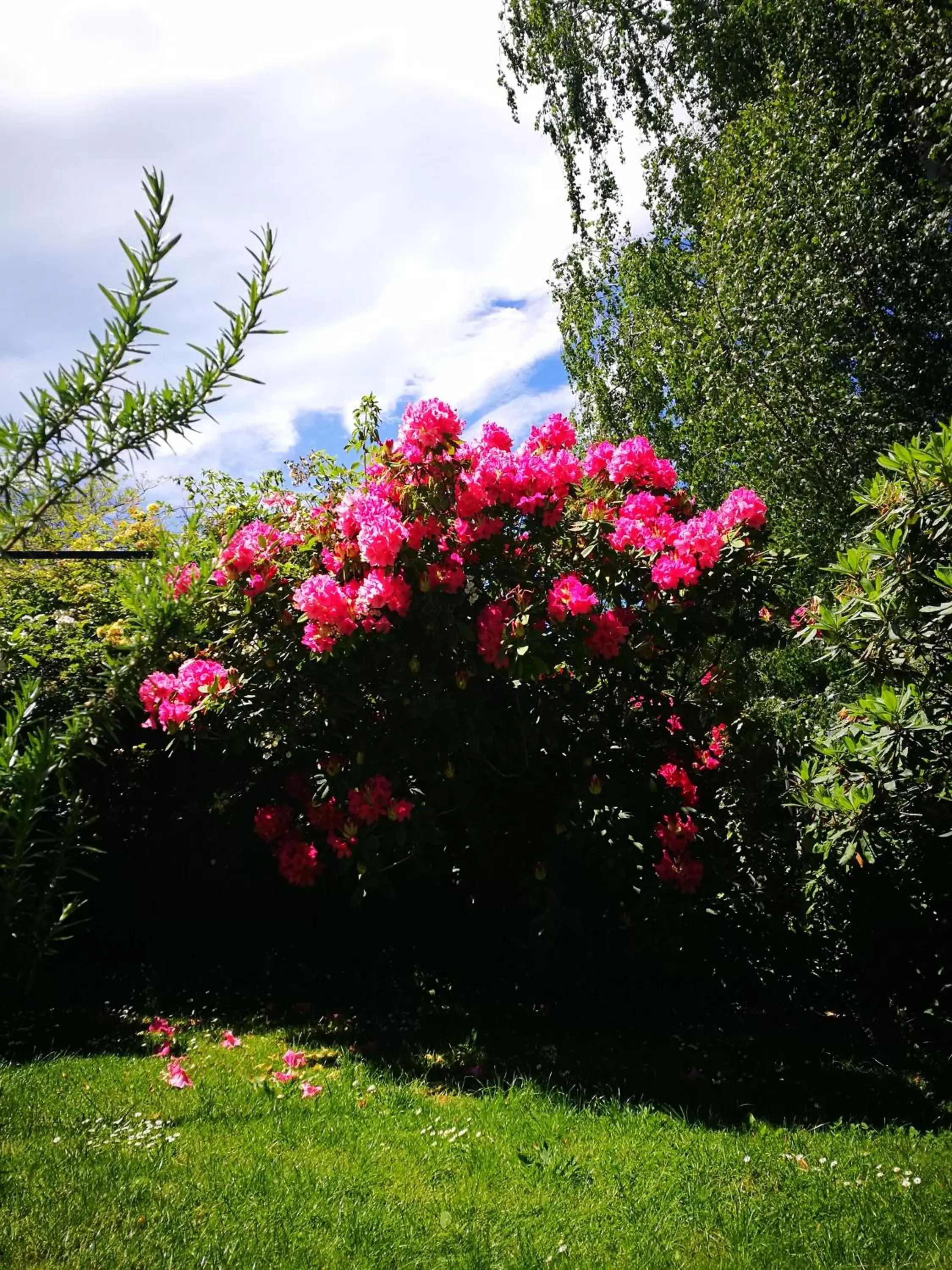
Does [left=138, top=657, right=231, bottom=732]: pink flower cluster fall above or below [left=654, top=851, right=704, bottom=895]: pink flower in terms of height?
above

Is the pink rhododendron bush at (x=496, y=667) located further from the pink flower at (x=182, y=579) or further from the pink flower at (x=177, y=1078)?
the pink flower at (x=182, y=579)

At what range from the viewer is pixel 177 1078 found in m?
3.75

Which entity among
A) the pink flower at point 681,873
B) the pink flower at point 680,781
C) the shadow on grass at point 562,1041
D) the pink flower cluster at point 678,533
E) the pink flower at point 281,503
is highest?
the pink flower at point 281,503

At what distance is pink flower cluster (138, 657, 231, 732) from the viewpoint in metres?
4.36

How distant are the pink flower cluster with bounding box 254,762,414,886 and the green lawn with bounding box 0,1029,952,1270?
1.14 metres

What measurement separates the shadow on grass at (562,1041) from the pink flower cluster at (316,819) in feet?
2.54

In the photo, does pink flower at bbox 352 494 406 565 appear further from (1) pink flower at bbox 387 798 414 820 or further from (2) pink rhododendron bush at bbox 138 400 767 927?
(1) pink flower at bbox 387 798 414 820

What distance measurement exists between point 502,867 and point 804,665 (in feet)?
15.9

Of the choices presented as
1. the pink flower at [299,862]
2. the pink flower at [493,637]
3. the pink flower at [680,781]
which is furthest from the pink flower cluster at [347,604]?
the pink flower at [680,781]

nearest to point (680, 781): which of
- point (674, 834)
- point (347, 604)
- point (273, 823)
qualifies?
Result: point (674, 834)

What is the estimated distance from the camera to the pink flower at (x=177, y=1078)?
3.71m

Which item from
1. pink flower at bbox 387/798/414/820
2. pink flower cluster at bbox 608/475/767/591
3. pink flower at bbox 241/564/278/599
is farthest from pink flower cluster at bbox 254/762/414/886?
pink flower cluster at bbox 608/475/767/591

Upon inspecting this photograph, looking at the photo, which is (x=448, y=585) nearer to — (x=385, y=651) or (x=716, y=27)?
(x=385, y=651)

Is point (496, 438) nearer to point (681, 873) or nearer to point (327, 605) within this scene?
point (327, 605)
